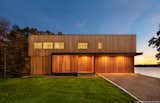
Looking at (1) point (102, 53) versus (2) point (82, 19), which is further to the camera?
(2) point (82, 19)

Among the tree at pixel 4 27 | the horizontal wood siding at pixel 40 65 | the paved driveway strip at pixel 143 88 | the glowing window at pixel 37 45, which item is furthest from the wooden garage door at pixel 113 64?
the tree at pixel 4 27

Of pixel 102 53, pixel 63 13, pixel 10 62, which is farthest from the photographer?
pixel 63 13

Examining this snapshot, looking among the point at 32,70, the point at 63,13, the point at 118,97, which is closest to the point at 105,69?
the point at 32,70

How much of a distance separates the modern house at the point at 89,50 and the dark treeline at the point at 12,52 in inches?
315

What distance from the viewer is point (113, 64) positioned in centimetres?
2559

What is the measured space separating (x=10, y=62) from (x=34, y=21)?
34.1m

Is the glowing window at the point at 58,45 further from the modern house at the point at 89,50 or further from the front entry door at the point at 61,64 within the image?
the front entry door at the point at 61,64

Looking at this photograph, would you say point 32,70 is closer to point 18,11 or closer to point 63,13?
point 63,13

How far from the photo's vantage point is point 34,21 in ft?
212

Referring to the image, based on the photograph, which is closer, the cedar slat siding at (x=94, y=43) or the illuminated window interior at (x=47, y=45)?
the cedar slat siding at (x=94, y=43)

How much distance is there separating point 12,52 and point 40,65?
8.88 metres

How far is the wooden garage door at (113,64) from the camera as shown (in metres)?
25.6

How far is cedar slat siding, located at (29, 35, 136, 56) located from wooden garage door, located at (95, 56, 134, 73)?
0.92m

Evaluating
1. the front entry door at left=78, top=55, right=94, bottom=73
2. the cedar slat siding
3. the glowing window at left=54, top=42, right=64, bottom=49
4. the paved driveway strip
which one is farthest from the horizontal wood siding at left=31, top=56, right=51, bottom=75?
the paved driveway strip
